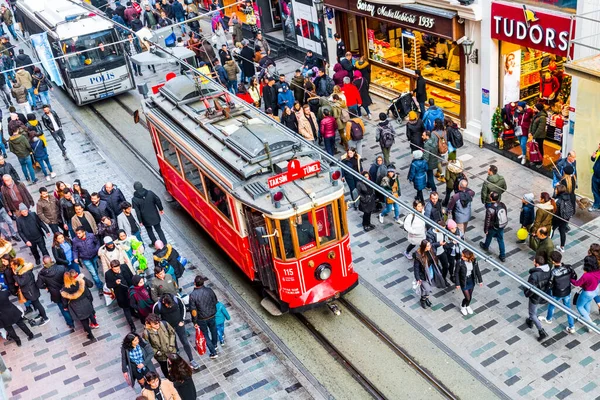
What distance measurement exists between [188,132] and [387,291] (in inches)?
220

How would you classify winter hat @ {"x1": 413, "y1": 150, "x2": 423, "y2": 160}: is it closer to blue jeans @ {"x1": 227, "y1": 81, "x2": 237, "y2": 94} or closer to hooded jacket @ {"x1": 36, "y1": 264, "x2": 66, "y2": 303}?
hooded jacket @ {"x1": 36, "y1": 264, "x2": 66, "y2": 303}

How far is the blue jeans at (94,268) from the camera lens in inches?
620

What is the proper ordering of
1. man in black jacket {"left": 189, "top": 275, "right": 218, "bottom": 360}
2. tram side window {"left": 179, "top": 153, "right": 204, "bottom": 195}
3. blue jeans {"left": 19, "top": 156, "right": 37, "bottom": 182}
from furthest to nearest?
1. blue jeans {"left": 19, "top": 156, "right": 37, "bottom": 182}
2. tram side window {"left": 179, "top": 153, "right": 204, "bottom": 195}
3. man in black jacket {"left": 189, "top": 275, "right": 218, "bottom": 360}

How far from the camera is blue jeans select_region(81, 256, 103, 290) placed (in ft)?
51.7

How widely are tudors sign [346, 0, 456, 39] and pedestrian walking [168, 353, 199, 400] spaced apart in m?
12.5

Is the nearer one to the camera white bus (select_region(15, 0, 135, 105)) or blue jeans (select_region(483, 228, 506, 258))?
blue jeans (select_region(483, 228, 506, 258))

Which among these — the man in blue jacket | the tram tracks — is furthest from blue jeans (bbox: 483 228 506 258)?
the man in blue jacket

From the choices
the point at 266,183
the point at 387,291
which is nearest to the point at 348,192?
the point at 387,291

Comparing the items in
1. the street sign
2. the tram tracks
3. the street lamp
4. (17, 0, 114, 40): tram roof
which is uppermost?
(17, 0, 114, 40): tram roof

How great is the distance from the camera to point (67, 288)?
13930 mm

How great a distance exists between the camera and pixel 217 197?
15000 millimetres

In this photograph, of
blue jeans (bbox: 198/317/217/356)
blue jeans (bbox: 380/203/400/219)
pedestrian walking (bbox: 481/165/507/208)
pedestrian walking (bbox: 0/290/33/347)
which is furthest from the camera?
blue jeans (bbox: 380/203/400/219)

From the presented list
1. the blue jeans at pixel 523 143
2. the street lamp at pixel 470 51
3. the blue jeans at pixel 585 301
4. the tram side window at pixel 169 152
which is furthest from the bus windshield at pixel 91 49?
the blue jeans at pixel 585 301

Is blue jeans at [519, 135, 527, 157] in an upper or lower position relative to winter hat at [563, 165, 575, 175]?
lower
